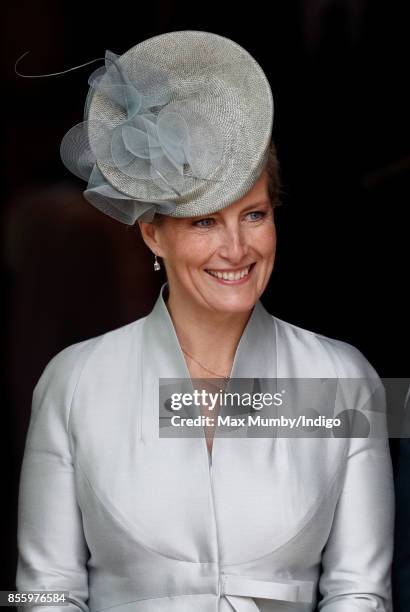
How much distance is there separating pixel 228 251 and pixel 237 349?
0.26 metres

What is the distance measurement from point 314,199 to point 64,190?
0.76 meters

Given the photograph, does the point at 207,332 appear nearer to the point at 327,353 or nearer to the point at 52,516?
the point at 327,353

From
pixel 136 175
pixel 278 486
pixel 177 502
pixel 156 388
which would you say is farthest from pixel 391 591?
pixel 136 175

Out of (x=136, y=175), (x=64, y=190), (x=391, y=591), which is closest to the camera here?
(x=136, y=175)

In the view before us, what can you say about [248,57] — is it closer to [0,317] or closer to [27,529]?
[27,529]

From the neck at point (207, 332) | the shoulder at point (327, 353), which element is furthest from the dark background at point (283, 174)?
the neck at point (207, 332)

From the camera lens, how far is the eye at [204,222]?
217 cm

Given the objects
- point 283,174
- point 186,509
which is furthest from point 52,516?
point 283,174

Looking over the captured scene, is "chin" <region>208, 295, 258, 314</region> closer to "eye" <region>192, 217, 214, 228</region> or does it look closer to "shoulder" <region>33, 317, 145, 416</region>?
"eye" <region>192, 217, 214, 228</region>

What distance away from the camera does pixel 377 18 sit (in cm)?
327

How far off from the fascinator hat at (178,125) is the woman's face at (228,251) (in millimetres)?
41

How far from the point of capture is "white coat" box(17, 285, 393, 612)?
2.18 meters

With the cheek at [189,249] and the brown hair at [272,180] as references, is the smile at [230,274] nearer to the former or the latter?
the cheek at [189,249]

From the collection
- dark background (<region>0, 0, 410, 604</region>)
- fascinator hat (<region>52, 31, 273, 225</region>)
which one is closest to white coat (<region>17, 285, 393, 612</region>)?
fascinator hat (<region>52, 31, 273, 225</region>)
